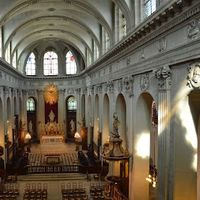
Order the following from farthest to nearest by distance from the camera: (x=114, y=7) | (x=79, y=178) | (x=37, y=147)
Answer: (x=37, y=147), (x=79, y=178), (x=114, y=7)

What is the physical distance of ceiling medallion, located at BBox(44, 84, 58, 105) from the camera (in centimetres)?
3625

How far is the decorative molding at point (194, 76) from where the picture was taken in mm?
8922

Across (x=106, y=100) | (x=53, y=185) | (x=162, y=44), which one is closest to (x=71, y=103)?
(x=106, y=100)

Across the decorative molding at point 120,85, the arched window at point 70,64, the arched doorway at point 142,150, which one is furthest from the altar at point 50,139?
the arched doorway at point 142,150

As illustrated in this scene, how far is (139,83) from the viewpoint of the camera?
14016mm

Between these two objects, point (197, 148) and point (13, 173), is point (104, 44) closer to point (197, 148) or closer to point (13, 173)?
point (13, 173)

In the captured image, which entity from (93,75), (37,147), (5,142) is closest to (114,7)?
(93,75)

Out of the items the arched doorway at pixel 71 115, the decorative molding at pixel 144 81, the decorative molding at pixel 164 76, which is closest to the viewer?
the decorative molding at pixel 164 76

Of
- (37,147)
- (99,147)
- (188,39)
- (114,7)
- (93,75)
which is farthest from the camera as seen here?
(37,147)

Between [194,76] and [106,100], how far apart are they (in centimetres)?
1428

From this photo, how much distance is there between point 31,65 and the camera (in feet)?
125

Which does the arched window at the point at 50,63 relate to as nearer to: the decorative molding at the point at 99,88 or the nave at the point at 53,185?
the nave at the point at 53,185

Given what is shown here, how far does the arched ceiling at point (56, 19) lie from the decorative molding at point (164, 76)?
Answer: 5862mm

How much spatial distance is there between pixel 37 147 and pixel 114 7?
1909 cm
